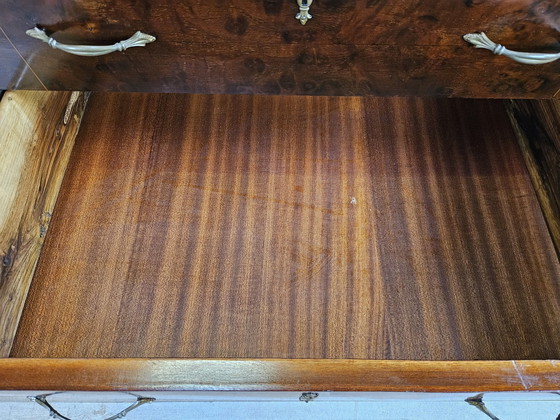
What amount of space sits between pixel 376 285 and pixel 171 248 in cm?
27

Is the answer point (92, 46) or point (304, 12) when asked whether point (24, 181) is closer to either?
point (92, 46)

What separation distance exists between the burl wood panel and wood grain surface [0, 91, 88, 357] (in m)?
0.02

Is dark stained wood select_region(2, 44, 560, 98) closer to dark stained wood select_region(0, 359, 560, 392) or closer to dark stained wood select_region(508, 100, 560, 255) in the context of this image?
dark stained wood select_region(508, 100, 560, 255)

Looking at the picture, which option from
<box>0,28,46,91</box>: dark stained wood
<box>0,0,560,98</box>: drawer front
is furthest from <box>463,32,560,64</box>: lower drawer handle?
<box>0,28,46,91</box>: dark stained wood

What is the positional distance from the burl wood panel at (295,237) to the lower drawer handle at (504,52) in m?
0.24

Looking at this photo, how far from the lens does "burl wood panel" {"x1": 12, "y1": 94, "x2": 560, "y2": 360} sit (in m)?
0.61

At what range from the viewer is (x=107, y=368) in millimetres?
430

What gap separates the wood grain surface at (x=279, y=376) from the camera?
43 centimetres

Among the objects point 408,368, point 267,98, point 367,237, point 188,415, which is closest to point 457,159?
point 367,237

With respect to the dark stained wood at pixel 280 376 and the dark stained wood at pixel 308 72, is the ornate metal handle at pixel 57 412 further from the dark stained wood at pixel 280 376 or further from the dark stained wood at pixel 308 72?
the dark stained wood at pixel 308 72

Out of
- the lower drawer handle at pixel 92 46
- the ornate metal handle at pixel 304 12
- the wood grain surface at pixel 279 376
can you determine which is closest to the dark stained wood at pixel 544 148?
the wood grain surface at pixel 279 376

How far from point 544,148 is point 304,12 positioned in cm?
45

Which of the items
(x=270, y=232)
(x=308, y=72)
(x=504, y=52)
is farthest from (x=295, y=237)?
(x=504, y=52)

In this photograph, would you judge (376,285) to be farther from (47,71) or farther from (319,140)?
(47,71)
